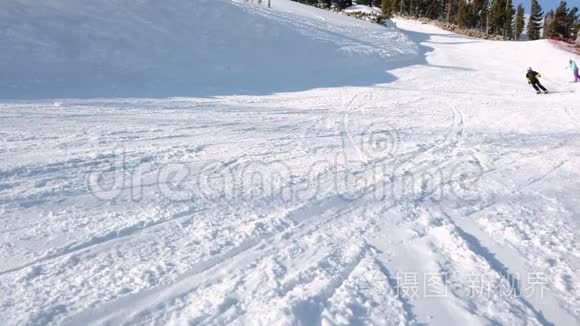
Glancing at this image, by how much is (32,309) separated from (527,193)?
5.95m

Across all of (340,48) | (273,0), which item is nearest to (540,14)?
(273,0)

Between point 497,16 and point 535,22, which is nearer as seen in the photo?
point 497,16

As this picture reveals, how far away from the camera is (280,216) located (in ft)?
14.8

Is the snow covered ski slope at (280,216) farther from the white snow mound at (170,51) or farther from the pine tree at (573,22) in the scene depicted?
the pine tree at (573,22)

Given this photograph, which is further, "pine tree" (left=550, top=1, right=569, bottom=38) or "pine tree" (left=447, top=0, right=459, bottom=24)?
"pine tree" (left=447, top=0, right=459, bottom=24)

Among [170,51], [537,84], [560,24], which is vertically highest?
[560,24]

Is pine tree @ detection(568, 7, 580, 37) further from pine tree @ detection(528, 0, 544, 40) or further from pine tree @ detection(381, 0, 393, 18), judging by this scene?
pine tree @ detection(381, 0, 393, 18)

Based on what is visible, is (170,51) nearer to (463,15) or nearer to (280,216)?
(280,216)

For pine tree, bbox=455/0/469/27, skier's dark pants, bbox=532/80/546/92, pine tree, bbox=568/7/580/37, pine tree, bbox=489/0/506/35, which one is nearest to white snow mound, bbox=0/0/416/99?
skier's dark pants, bbox=532/80/546/92

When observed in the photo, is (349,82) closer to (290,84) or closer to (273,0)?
(290,84)

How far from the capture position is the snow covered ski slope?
10.5 feet

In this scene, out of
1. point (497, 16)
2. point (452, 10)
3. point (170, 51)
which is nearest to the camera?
point (170, 51)

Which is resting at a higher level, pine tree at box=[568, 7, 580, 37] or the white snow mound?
pine tree at box=[568, 7, 580, 37]

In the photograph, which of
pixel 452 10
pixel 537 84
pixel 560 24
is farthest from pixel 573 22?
pixel 537 84
